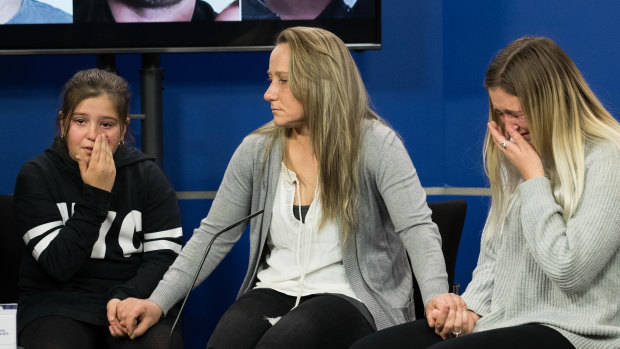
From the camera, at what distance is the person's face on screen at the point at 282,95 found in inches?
83.0

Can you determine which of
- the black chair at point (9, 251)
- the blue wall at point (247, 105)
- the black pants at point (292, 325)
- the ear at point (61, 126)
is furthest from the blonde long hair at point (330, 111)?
the black chair at point (9, 251)

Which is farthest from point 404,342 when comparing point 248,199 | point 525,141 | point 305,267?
point 248,199

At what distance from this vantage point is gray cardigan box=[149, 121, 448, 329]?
2033mm

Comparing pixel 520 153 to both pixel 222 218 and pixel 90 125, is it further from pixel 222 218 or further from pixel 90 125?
pixel 90 125

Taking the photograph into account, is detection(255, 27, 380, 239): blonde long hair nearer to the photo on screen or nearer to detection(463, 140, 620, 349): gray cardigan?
detection(463, 140, 620, 349): gray cardigan

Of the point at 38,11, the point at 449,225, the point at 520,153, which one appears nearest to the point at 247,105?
the point at 38,11

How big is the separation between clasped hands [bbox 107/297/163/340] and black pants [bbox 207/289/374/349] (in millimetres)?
223

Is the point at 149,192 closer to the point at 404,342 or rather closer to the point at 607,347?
the point at 404,342

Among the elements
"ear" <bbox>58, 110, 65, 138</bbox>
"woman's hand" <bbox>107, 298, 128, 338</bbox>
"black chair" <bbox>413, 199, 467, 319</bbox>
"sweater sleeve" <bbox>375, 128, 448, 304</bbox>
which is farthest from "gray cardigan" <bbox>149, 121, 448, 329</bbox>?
"ear" <bbox>58, 110, 65, 138</bbox>

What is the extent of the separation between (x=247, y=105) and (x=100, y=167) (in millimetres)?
876

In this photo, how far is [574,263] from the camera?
1650mm

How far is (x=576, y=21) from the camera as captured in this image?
8.91 feet

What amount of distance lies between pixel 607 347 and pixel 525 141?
47cm

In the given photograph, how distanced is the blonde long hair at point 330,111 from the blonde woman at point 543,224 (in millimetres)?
355
